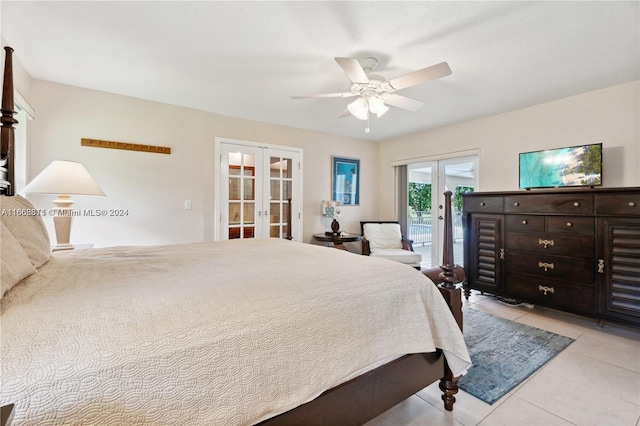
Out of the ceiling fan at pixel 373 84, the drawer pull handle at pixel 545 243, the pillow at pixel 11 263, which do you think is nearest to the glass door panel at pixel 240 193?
the ceiling fan at pixel 373 84

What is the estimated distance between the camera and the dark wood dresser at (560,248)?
244cm

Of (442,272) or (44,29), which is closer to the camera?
(442,272)

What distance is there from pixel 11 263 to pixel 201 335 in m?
0.81

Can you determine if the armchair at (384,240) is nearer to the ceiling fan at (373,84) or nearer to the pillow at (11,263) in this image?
the ceiling fan at (373,84)

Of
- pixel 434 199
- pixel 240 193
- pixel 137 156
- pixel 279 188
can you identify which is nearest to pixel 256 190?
pixel 240 193

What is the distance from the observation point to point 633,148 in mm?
2811

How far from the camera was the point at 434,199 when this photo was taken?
4.70m

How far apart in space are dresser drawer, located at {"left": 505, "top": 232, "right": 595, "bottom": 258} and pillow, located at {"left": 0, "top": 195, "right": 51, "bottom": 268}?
3958mm

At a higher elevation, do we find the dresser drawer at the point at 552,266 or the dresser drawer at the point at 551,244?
the dresser drawer at the point at 551,244

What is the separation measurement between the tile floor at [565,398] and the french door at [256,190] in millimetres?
2617

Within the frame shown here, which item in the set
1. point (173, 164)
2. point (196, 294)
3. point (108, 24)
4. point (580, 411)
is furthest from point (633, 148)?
point (173, 164)

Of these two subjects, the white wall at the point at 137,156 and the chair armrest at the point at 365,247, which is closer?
the white wall at the point at 137,156

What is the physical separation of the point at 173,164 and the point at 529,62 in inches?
151

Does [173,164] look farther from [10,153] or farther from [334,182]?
[334,182]
